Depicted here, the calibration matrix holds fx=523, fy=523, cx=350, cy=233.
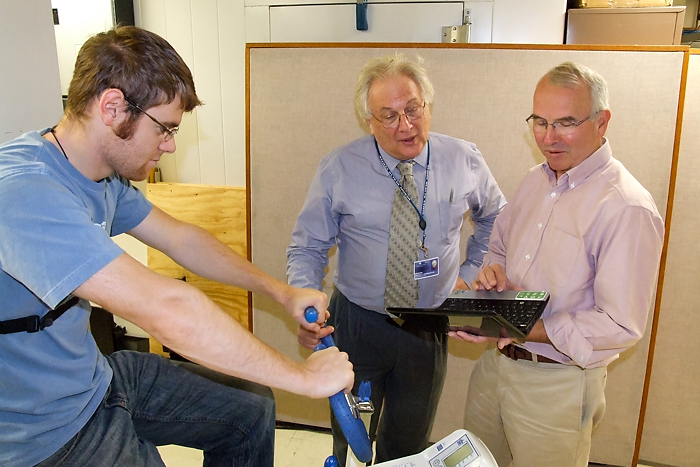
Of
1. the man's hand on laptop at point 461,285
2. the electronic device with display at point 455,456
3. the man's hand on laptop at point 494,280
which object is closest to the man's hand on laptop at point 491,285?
the man's hand on laptop at point 494,280

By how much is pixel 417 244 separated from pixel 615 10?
4.88 feet

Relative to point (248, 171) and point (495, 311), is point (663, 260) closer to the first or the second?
point (495, 311)

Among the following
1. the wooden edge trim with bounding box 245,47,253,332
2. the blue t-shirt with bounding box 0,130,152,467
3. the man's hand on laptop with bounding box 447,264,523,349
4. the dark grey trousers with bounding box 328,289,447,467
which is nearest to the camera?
the blue t-shirt with bounding box 0,130,152,467

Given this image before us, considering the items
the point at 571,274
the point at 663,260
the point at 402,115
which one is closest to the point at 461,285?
the point at 571,274

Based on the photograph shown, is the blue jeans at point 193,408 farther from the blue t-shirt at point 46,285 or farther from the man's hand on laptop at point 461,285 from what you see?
the man's hand on laptop at point 461,285

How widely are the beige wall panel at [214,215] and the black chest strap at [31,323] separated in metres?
1.93

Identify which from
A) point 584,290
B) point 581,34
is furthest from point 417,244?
point 581,34

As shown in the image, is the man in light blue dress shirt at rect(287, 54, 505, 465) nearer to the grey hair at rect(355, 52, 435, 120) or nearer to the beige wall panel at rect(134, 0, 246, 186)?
the grey hair at rect(355, 52, 435, 120)

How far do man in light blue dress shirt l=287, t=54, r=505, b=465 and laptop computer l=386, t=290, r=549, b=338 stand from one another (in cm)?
34

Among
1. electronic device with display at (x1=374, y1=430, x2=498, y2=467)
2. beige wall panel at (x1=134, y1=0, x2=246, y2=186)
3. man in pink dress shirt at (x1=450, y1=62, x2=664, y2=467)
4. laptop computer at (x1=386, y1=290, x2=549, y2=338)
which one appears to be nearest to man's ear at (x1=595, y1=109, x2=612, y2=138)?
man in pink dress shirt at (x1=450, y1=62, x2=664, y2=467)

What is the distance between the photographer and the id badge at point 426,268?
1965mm

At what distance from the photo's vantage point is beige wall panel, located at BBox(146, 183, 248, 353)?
122 inches

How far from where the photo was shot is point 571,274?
154cm

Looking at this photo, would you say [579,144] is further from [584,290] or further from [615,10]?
[615,10]
